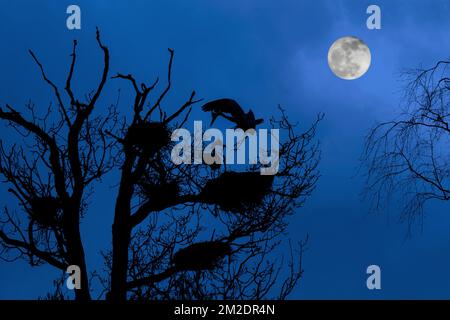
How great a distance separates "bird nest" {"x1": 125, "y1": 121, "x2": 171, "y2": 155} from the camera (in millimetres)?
7285

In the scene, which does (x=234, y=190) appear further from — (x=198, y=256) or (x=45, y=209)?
(x=45, y=209)

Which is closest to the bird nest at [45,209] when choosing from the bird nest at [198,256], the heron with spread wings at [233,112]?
the bird nest at [198,256]

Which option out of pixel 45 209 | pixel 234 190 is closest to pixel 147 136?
pixel 234 190

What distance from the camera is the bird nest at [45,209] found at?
23.5ft

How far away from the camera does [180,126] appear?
761 centimetres

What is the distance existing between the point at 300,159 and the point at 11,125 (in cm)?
383

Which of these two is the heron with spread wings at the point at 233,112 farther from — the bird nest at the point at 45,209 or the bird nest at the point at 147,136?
the bird nest at the point at 45,209

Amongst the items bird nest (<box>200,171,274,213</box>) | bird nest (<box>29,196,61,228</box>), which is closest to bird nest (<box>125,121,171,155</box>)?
bird nest (<box>200,171,274,213</box>)

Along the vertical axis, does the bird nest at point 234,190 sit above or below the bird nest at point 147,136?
below

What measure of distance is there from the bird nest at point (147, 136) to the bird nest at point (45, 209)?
119 centimetres

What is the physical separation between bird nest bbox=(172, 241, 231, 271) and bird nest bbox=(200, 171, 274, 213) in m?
0.55

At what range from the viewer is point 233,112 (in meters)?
8.80

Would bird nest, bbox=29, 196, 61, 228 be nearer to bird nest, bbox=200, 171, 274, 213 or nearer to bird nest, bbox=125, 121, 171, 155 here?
bird nest, bbox=125, 121, 171, 155
